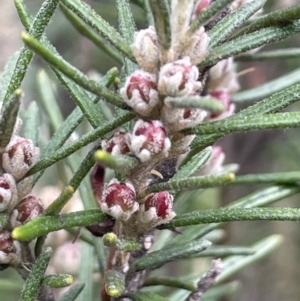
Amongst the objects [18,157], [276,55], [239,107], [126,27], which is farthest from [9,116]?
[239,107]

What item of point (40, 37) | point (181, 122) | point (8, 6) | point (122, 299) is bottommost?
point (122, 299)

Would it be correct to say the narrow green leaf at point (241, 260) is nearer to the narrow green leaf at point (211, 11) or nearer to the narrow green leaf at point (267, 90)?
the narrow green leaf at point (267, 90)

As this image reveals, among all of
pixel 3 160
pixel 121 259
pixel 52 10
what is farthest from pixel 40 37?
pixel 121 259

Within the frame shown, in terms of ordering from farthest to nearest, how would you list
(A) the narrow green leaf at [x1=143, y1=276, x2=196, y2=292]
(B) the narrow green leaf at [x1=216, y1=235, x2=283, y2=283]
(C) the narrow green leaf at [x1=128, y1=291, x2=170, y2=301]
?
(B) the narrow green leaf at [x1=216, y1=235, x2=283, y2=283], (A) the narrow green leaf at [x1=143, y1=276, x2=196, y2=292], (C) the narrow green leaf at [x1=128, y1=291, x2=170, y2=301]

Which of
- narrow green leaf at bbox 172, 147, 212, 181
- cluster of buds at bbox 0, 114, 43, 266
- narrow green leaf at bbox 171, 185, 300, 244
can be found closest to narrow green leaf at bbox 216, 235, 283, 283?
narrow green leaf at bbox 171, 185, 300, 244

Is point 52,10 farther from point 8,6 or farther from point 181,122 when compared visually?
point 8,6

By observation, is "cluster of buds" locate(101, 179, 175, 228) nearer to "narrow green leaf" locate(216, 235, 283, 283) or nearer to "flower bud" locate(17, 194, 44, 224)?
"flower bud" locate(17, 194, 44, 224)

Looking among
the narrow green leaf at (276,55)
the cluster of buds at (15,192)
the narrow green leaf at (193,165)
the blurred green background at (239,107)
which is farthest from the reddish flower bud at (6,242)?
the blurred green background at (239,107)
